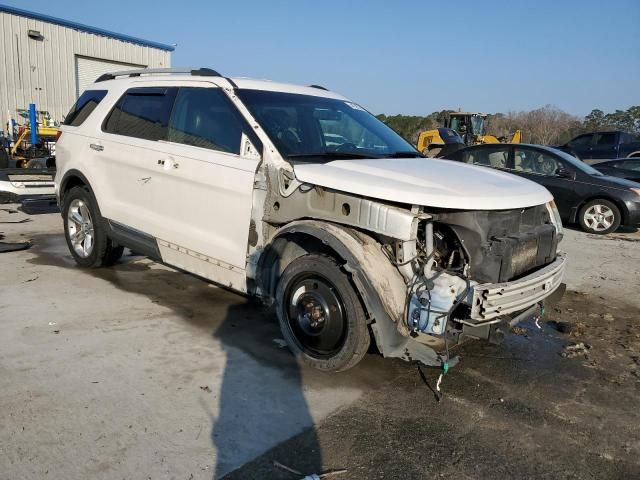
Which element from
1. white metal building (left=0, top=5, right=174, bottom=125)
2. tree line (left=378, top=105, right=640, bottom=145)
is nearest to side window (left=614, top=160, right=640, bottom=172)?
white metal building (left=0, top=5, right=174, bottom=125)

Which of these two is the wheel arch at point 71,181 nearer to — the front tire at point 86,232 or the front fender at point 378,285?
the front tire at point 86,232

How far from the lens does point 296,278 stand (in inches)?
149

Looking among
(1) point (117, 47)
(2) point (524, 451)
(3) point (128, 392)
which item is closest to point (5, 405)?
(3) point (128, 392)

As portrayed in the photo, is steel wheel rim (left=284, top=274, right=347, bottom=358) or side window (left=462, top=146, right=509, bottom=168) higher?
side window (left=462, top=146, right=509, bottom=168)

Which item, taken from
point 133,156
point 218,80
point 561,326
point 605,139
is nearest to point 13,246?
point 133,156

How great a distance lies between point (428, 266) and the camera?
334 centimetres

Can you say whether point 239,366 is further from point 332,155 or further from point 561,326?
point 561,326

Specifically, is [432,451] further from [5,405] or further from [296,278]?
[5,405]

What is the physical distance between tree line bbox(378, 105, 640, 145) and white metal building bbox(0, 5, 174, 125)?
2343 cm

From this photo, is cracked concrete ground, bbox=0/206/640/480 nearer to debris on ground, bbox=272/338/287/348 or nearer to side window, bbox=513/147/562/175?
debris on ground, bbox=272/338/287/348

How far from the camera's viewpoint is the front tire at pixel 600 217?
9.83m

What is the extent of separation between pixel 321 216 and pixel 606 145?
18.7 m

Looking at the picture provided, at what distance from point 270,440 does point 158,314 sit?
217 cm

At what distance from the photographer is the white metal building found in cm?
2223
